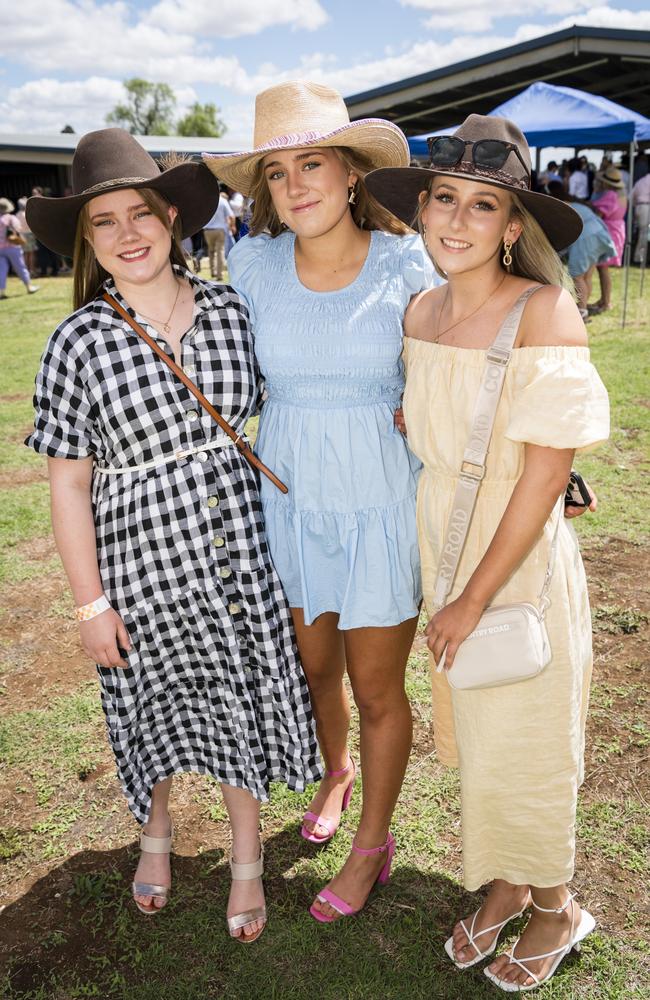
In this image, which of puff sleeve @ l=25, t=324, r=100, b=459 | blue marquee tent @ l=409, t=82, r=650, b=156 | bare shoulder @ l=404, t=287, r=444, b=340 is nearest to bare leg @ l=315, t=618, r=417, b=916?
bare shoulder @ l=404, t=287, r=444, b=340

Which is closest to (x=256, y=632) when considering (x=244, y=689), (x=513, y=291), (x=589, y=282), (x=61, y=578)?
(x=244, y=689)

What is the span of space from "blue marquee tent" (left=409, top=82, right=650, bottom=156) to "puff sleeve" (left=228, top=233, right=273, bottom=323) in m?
8.67

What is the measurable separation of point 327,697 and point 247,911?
2.12 feet

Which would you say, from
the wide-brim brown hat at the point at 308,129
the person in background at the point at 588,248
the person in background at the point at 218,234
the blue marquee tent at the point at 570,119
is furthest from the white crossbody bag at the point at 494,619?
the person in background at the point at 218,234

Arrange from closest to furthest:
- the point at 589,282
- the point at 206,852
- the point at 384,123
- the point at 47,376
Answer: the point at 47,376 < the point at 384,123 < the point at 206,852 < the point at 589,282

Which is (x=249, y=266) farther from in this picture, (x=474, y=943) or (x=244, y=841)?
(x=474, y=943)

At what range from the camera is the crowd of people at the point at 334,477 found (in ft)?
6.12

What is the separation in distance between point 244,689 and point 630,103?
24763mm

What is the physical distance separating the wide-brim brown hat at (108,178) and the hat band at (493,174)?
0.71m

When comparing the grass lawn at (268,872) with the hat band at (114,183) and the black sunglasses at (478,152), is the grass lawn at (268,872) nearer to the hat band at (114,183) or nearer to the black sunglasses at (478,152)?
the black sunglasses at (478,152)

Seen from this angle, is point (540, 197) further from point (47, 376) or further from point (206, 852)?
point (206, 852)

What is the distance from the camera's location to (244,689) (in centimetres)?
223

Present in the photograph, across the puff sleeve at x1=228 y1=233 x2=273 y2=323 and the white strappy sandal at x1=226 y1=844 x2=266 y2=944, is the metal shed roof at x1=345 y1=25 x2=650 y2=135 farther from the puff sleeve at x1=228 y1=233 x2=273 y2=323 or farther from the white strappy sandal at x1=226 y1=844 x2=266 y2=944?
the white strappy sandal at x1=226 y1=844 x2=266 y2=944

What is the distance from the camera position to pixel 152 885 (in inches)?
94.3
